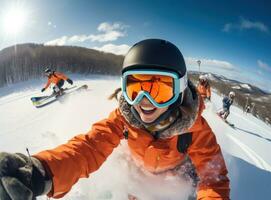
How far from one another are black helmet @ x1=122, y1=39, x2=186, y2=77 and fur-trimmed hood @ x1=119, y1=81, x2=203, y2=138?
0.89 ft

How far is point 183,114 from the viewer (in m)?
2.39

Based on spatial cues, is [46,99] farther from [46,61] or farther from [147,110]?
[46,61]

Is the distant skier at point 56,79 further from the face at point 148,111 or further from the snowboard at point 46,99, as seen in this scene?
the face at point 148,111

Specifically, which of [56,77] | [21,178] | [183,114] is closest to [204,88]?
[56,77]

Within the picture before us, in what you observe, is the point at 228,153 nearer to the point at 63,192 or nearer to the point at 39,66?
the point at 63,192

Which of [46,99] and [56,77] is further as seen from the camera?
[56,77]

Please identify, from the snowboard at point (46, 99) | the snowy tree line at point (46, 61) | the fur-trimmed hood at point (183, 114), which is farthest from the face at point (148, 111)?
the snowy tree line at point (46, 61)

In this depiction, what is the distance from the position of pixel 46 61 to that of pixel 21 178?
130ft

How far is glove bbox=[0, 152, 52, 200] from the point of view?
132cm

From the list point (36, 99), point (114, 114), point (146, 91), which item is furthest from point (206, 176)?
point (36, 99)

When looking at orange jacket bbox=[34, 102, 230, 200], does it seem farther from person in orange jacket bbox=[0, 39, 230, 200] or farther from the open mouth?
the open mouth

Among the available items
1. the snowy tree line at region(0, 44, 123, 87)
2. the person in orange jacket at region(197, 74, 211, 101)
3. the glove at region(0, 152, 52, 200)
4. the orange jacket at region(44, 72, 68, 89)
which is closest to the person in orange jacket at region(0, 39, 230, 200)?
the glove at region(0, 152, 52, 200)

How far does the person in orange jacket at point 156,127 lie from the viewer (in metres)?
2.17

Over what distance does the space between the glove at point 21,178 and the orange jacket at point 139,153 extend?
0.10 meters
